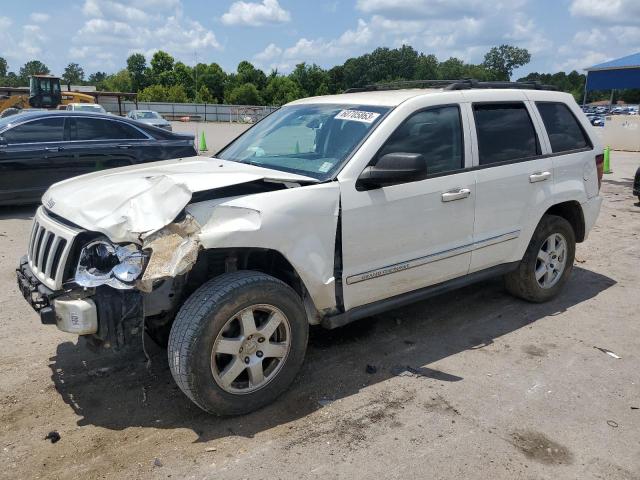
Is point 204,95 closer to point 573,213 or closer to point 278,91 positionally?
point 278,91

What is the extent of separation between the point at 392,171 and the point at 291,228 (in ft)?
2.49

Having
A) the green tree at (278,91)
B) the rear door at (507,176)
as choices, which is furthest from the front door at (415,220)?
the green tree at (278,91)

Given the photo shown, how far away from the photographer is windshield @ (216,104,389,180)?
12.7ft

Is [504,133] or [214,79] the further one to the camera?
[214,79]

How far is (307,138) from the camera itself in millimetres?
4273

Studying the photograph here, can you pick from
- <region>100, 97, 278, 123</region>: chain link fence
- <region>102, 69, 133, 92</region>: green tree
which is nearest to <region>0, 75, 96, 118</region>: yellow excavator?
<region>100, 97, 278, 123</region>: chain link fence

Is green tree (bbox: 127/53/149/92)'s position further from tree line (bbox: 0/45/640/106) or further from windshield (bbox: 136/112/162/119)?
windshield (bbox: 136/112/162/119)

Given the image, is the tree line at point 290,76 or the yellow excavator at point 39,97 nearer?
the yellow excavator at point 39,97

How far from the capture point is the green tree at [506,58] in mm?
112500

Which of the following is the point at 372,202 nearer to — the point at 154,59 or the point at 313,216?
the point at 313,216

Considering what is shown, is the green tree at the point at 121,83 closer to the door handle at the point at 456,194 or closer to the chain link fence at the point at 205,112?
the chain link fence at the point at 205,112

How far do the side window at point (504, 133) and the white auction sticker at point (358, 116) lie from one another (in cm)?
96

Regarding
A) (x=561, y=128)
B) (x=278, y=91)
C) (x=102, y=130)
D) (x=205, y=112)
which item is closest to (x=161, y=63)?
(x=278, y=91)

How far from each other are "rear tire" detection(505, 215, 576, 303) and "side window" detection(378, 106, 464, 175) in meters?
1.34
